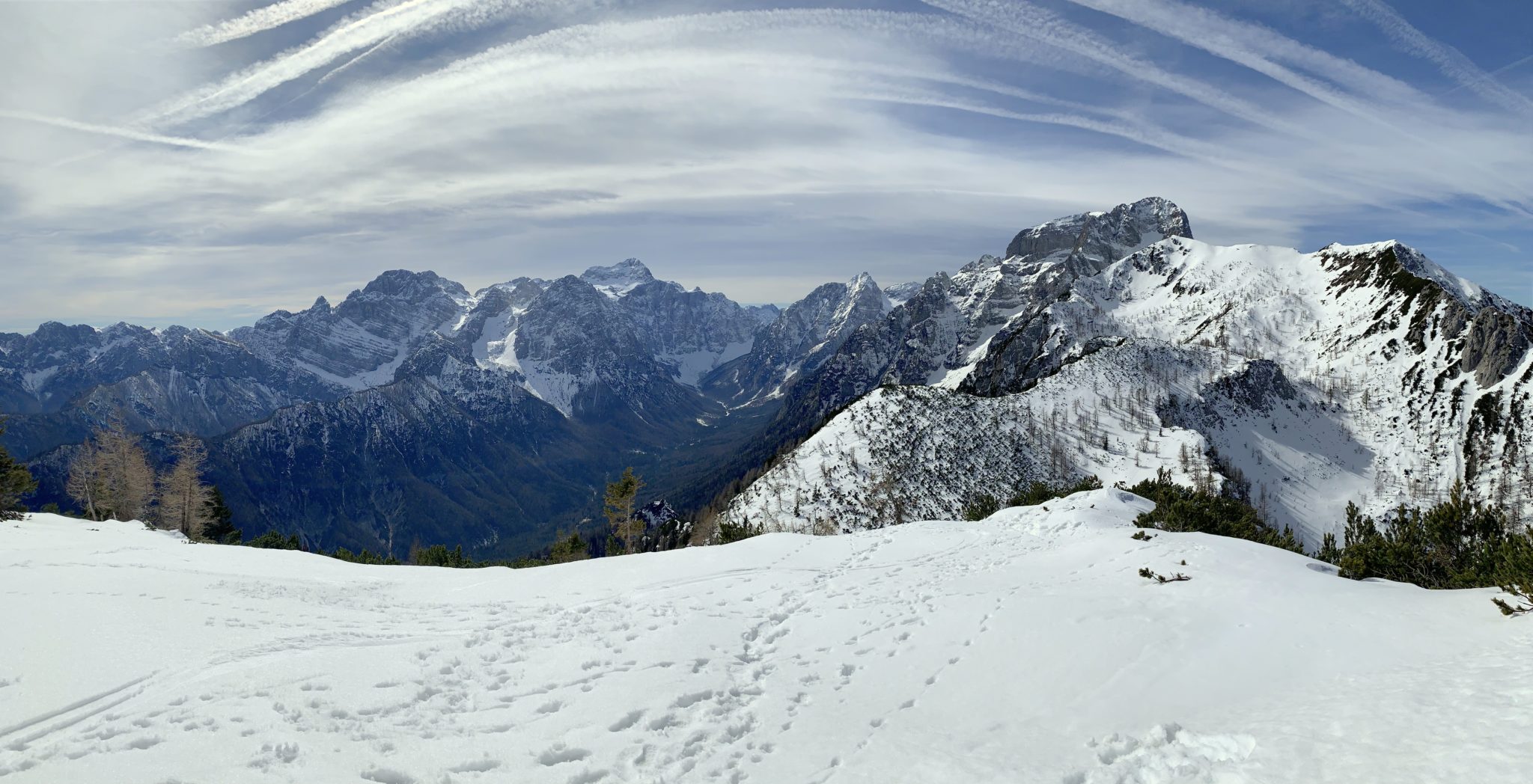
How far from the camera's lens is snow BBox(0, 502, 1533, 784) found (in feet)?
29.7

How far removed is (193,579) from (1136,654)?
26.8 meters

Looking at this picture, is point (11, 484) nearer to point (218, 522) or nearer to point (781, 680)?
point (218, 522)

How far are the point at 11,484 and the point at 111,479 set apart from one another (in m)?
20.6

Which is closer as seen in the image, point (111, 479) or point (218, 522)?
point (111, 479)

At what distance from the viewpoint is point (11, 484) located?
167 feet

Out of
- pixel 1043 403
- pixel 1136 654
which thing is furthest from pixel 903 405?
pixel 1136 654

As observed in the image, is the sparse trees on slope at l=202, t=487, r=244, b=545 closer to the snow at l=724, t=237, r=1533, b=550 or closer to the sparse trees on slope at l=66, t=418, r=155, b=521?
the sparse trees on slope at l=66, t=418, r=155, b=521

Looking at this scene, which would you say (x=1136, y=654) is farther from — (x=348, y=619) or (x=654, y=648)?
(x=348, y=619)

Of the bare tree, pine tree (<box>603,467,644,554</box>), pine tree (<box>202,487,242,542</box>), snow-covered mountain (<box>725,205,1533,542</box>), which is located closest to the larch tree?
pine tree (<box>202,487,242,542</box>)

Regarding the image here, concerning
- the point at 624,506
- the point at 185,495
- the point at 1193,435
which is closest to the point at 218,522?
the point at 185,495

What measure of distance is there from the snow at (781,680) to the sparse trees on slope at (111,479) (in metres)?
63.3

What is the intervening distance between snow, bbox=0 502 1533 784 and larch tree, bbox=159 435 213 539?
59.7m

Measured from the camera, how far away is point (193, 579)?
65.1ft

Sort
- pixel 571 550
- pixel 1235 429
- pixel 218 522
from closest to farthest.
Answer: pixel 571 550 → pixel 218 522 → pixel 1235 429
